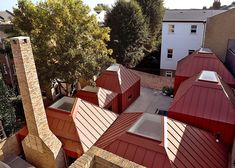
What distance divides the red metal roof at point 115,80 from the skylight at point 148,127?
7408 mm

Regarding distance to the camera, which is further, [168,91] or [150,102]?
[168,91]

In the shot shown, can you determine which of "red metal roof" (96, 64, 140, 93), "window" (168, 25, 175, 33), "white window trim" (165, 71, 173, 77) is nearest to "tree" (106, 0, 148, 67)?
"window" (168, 25, 175, 33)

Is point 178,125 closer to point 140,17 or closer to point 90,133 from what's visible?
point 90,133

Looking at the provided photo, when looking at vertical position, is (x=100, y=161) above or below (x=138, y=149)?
above

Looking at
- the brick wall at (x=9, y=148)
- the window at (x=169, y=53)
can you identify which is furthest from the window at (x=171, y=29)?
the brick wall at (x=9, y=148)

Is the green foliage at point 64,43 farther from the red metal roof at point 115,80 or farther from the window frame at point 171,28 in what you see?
the window frame at point 171,28

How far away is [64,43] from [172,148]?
9.77 metres

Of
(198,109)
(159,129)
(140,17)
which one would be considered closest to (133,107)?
(198,109)

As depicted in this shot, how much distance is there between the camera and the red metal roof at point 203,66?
19344 mm

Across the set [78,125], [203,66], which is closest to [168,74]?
[203,66]

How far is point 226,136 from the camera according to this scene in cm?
1391

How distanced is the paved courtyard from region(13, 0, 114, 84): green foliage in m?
6.35

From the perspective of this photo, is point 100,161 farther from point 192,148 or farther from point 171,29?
point 171,29

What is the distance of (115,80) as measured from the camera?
20016mm
